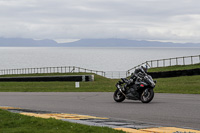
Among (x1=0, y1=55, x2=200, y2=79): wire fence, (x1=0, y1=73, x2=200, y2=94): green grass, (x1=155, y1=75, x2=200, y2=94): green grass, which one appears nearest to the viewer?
(x1=155, y1=75, x2=200, y2=94): green grass

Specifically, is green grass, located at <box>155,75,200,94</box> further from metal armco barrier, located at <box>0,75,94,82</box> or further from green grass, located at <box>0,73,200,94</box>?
metal armco barrier, located at <box>0,75,94,82</box>

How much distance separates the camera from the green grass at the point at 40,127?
805 centimetres

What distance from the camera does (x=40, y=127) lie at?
867 centimetres

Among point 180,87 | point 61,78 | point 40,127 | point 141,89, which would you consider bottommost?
point 40,127

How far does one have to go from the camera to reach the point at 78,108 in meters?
14.3

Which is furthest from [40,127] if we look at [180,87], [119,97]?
[180,87]

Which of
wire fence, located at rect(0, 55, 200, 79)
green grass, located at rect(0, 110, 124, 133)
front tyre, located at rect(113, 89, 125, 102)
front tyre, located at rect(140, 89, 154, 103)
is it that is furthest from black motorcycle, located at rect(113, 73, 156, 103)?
green grass, located at rect(0, 110, 124, 133)

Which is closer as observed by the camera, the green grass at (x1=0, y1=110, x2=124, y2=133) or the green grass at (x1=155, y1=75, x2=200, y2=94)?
the green grass at (x1=0, y1=110, x2=124, y2=133)

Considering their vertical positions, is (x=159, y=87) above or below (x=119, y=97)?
above

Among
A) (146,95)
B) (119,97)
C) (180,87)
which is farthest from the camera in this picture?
(180,87)

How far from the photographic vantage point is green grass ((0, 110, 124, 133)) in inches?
317

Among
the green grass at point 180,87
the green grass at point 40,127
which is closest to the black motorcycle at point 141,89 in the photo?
the green grass at point 180,87

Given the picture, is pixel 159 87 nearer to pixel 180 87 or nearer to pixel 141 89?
pixel 180 87

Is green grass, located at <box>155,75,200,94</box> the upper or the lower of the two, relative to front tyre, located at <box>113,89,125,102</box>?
upper
